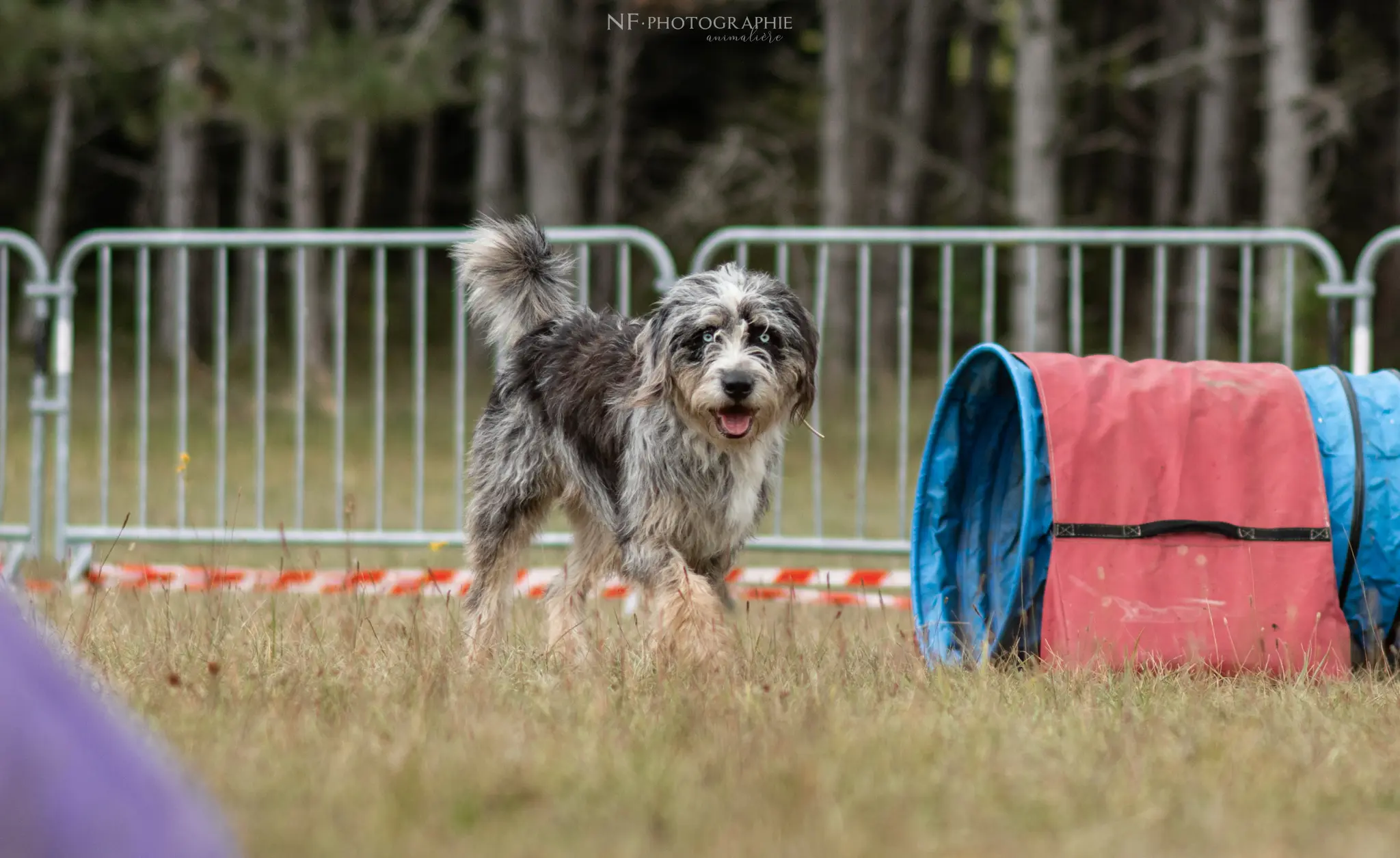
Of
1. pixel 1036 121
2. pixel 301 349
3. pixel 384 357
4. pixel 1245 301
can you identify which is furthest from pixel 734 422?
pixel 1036 121

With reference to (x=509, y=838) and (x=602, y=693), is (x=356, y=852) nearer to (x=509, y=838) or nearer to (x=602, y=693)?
(x=509, y=838)

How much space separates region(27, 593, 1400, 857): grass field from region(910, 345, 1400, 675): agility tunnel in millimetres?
259

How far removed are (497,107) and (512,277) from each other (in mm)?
15928

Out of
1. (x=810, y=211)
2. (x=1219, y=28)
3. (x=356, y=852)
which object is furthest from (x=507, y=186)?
(x=356, y=852)

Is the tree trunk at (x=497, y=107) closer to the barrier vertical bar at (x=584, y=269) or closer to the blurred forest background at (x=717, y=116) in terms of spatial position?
the blurred forest background at (x=717, y=116)

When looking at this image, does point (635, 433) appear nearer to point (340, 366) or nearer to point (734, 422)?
point (734, 422)

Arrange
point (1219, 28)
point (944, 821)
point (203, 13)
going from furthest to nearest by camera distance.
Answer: point (1219, 28), point (203, 13), point (944, 821)

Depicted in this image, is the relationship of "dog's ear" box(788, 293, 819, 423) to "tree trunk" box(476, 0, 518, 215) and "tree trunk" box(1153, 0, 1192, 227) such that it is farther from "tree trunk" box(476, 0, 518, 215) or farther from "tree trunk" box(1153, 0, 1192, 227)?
"tree trunk" box(1153, 0, 1192, 227)

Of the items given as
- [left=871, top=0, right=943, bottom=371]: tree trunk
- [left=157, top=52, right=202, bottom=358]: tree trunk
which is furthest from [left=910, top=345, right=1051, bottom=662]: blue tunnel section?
[left=157, top=52, right=202, bottom=358]: tree trunk

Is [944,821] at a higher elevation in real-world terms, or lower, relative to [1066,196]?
lower

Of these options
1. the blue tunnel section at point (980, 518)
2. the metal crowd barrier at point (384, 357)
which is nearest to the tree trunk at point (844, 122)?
the metal crowd barrier at point (384, 357)

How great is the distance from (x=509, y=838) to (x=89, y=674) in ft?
5.84

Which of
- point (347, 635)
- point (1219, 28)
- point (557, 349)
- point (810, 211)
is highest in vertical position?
point (1219, 28)

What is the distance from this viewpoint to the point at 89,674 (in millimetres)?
3949
